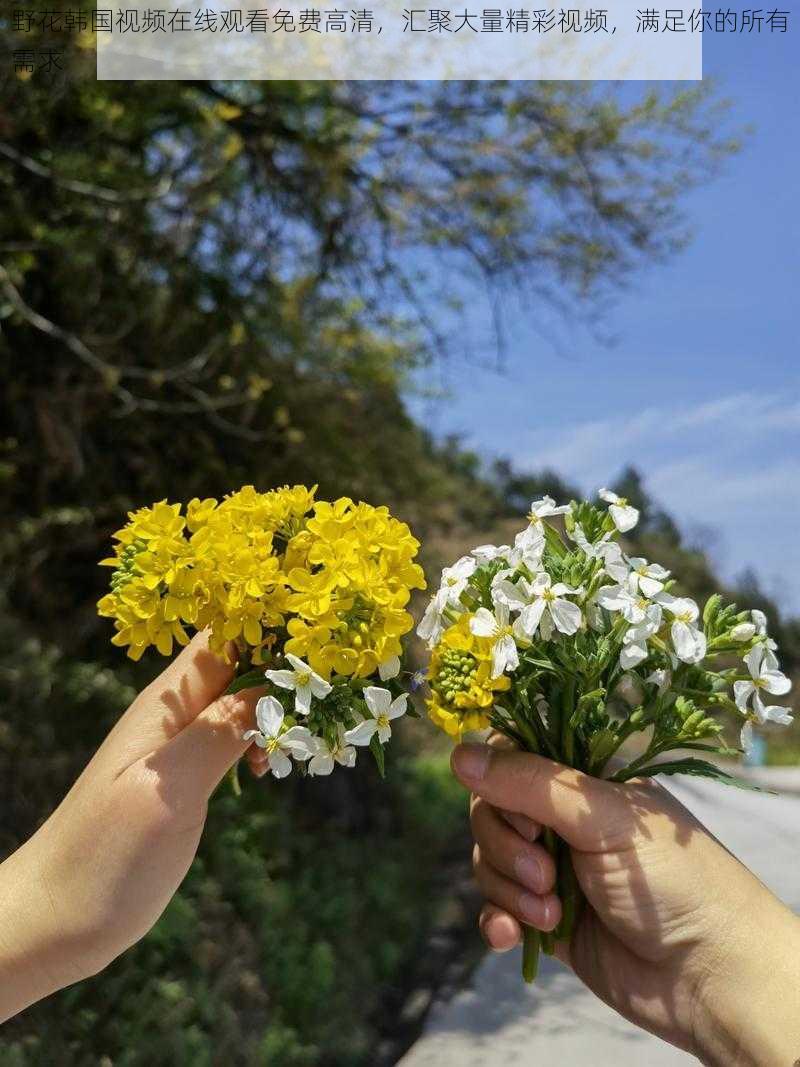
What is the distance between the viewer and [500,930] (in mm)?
1460

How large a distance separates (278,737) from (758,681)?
2.19 ft

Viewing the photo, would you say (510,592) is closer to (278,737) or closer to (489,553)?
(489,553)

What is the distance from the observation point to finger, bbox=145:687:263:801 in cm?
133

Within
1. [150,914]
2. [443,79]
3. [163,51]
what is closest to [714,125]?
[443,79]

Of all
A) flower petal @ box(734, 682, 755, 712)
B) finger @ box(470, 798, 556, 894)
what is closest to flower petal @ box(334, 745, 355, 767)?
finger @ box(470, 798, 556, 894)

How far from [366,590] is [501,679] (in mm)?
223

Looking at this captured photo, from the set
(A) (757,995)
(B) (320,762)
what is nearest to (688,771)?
(A) (757,995)

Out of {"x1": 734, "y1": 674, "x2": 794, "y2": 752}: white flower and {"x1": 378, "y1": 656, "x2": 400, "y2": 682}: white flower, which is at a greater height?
{"x1": 378, "y1": 656, "x2": 400, "y2": 682}: white flower

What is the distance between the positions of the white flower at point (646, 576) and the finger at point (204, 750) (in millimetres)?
554

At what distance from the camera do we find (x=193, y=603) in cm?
128

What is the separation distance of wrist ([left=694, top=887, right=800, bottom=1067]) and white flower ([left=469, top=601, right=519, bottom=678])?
487 mm

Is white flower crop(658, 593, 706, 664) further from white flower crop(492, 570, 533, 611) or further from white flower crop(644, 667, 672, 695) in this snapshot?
white flower crop(492, 570, 533, 611)

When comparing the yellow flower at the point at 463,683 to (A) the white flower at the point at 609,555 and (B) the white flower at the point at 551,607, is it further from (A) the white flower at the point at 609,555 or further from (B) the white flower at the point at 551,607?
(A) the white flower at the point at 609,555

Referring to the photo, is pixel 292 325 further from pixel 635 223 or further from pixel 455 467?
pixel 455 467
